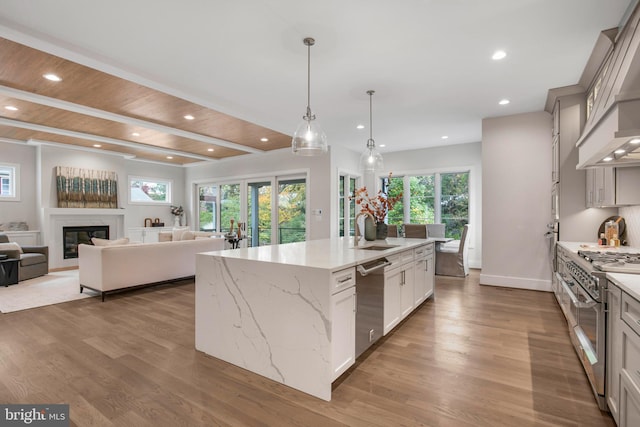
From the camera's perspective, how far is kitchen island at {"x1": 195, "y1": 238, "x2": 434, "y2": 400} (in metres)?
2.06

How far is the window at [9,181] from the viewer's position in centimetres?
657

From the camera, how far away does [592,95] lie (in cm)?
356

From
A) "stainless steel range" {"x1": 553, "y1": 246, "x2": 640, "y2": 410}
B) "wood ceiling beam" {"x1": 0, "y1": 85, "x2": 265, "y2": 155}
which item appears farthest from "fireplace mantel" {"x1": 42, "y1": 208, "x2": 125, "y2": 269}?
"stainless steel range" {"x1": 553, "y1": 246, "x2": 640, "y2": 410}

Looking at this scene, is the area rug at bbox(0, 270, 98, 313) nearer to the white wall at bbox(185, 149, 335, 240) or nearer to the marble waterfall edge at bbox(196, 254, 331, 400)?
the marble waterfall edge at bbox(196, 254, 331, 400)

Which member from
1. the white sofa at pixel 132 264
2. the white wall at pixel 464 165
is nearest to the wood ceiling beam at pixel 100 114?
the white sofa at pixel 132 264

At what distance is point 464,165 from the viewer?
6.99 metres

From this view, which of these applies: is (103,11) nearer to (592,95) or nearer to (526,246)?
(592,95)

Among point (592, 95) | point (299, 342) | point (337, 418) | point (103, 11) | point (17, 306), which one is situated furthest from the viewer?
point (17, 306)

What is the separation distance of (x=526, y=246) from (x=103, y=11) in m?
5.83

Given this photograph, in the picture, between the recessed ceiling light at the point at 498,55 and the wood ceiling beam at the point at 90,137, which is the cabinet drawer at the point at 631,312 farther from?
the wood ceiling beam at the point at 90,137

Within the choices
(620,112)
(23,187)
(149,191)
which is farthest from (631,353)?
(149,191)

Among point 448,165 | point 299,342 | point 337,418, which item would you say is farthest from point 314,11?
point 448,165

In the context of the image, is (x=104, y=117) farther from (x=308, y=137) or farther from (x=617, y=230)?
(x=617, y=230)

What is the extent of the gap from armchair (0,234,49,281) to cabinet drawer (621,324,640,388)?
7529 millimetres
